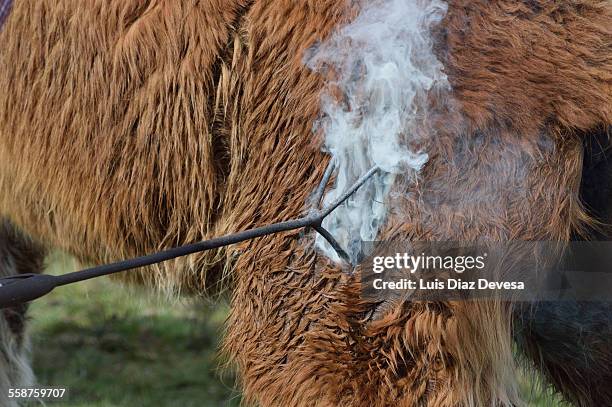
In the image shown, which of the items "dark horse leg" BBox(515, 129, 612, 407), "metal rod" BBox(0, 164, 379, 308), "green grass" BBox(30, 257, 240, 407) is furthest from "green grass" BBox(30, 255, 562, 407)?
"dark horse leg" BBox(515, 129, 612, 407)

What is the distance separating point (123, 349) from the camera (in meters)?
4.61

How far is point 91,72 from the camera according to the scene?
247 centimetres

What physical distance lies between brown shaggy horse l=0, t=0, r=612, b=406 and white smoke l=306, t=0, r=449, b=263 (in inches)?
1.8

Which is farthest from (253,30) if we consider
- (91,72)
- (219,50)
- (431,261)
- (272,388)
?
(272,388)

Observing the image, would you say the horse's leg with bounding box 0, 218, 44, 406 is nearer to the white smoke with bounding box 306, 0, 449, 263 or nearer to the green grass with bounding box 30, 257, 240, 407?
the green grass with bounding box 30, 257, 240, 407

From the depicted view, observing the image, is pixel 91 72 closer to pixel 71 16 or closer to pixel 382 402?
pixel 71 16

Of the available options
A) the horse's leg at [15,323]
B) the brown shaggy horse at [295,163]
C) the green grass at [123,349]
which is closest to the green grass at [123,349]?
the green grass at [123,349]

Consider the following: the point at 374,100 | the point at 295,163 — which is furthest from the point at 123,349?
the point at 374,100

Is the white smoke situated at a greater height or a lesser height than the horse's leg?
greater

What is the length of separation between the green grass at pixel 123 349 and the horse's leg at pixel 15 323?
120 mm

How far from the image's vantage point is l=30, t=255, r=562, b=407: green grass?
4.05 meters

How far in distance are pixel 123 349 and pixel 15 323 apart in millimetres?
846

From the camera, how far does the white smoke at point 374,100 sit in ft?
6.23

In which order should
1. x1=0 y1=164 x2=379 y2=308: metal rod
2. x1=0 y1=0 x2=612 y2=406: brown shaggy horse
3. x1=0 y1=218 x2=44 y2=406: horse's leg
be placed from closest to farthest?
x1=0 y1=164 x2=379 y2=308: metal rod, x1=0 y1=0 x2=612 y2=406: brown shaggy horse, x1=0 y1=218 x2=44 y2=406: horse's leg
